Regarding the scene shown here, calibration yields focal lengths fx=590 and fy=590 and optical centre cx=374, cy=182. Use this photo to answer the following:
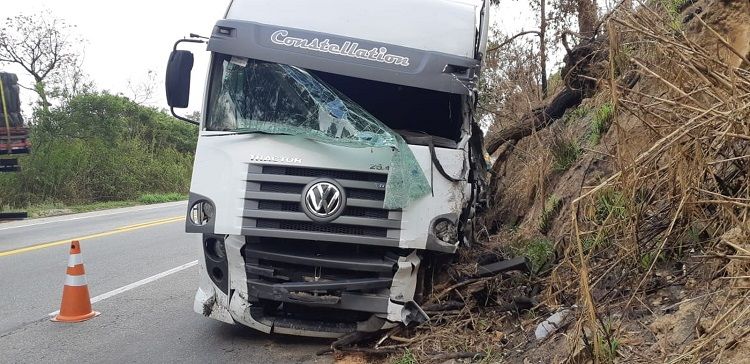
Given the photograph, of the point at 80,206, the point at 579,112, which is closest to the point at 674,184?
the point at 579,112

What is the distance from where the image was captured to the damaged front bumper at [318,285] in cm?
437

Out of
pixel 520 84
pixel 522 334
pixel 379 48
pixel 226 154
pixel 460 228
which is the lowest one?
pixel 522 334

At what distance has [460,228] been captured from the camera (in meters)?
4.70

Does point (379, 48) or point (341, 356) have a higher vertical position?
point (379, 48)

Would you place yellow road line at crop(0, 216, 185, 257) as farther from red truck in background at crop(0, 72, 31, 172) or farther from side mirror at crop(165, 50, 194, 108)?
side mirror at crop(165, 50, 194, 108)

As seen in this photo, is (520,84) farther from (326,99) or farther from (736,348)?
(736,348)

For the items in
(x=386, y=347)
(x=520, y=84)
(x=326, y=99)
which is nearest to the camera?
(x=386, y=347)

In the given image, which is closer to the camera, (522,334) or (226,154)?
(522,334)

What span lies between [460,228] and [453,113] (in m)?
1.09

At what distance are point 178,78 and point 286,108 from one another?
1.14 m

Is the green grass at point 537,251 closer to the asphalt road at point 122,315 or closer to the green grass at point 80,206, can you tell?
the asphalt road at point 122,315

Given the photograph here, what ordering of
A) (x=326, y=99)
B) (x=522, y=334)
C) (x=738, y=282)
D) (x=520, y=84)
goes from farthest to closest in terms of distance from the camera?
(x=520, y=84) < (x=326, y=99) < (x=522, y=334) < (x=738, y=282)

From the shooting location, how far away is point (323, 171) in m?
4.39

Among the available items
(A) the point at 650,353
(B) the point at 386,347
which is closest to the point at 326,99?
(B) the point at 386,347
